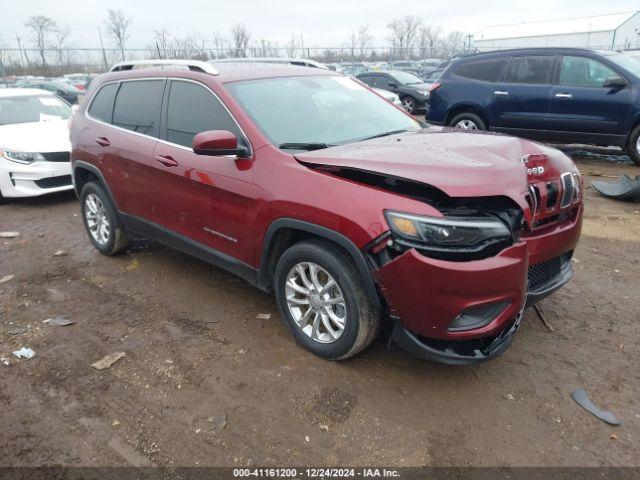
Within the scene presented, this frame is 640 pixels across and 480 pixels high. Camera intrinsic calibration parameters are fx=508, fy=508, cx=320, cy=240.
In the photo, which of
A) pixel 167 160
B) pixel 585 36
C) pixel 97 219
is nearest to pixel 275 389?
pixel 167 160

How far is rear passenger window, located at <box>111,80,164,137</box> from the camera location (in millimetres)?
4164

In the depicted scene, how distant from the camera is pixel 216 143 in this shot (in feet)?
10.3

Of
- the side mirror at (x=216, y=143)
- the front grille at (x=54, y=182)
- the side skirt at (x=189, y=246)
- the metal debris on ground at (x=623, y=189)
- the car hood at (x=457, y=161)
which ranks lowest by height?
the metal debris on ground at (x=623, y=189)

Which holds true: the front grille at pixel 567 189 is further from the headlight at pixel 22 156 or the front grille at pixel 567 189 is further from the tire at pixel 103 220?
the headlight at pixel 22 156

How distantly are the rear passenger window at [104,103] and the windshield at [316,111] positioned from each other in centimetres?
176

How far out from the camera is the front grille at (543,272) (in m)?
2.95

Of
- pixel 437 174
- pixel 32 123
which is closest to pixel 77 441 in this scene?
pixel 437 174

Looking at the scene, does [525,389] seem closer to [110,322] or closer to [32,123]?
[110,322]

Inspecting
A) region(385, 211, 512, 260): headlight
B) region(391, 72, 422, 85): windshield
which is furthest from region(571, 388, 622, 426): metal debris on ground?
region(391, 72, 422, 85): windshield

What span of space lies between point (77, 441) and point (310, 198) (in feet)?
5.87

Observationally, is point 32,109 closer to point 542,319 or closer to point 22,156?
point 22,156

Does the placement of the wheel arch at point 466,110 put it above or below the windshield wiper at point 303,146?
below

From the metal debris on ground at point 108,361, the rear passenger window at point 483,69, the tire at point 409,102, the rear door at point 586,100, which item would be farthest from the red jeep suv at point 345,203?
the tire at point 409,102

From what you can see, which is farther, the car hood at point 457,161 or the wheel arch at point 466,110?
the wheel arch at point 466,110
